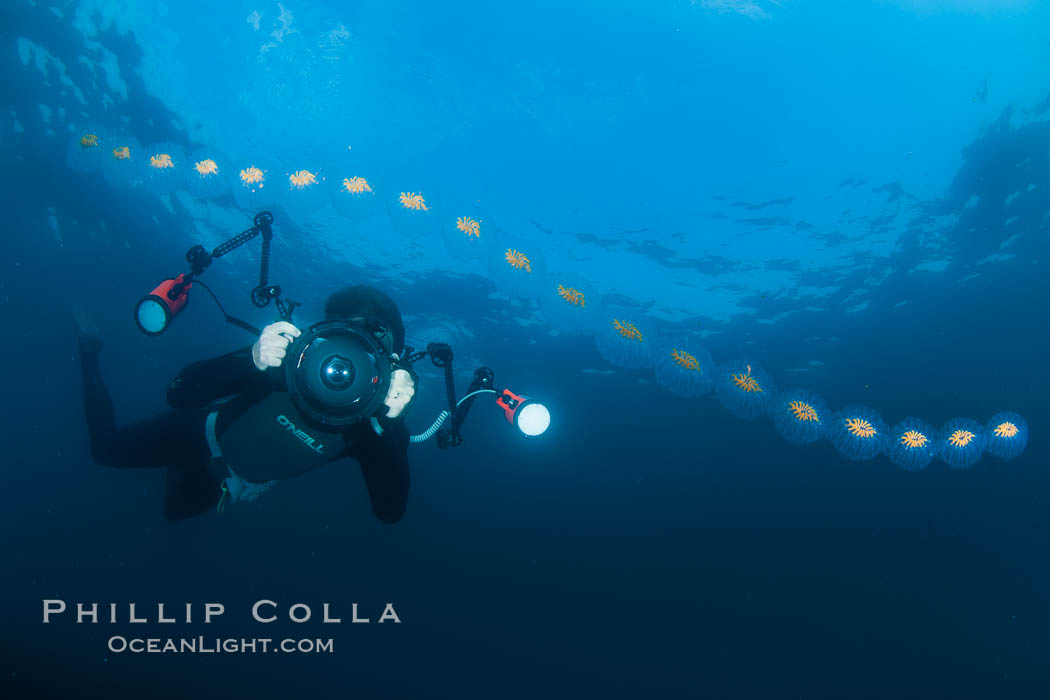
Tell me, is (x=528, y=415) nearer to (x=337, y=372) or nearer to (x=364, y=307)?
(x=337, y=372)

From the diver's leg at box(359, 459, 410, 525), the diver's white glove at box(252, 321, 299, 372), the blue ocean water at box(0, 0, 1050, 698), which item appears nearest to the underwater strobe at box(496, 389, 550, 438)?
the diver's leg at box(359, 459, 410, 525)

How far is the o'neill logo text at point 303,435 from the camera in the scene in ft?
14.3

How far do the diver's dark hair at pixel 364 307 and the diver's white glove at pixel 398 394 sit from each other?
78cm

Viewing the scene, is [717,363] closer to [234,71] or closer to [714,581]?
[234,71]

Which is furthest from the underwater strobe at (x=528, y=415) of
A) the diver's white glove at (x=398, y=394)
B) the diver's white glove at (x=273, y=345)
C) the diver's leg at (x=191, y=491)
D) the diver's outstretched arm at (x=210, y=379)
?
the diver's leg at (x=191, y=491)

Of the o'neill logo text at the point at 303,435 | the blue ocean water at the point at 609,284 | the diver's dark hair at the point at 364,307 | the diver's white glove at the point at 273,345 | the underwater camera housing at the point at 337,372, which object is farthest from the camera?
the blue ocean water at the point at 609,284

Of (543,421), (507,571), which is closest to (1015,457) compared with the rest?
(543,421)

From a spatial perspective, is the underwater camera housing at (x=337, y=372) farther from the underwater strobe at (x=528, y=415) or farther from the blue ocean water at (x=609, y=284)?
the blue ocean water at (x=609, y=284)

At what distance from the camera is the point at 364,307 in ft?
13.9

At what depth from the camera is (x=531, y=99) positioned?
10.2m

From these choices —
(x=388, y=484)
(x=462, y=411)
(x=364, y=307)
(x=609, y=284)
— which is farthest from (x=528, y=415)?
(x=609, y=284)

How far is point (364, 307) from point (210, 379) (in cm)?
135

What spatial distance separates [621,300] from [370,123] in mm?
8866

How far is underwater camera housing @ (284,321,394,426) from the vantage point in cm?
300
